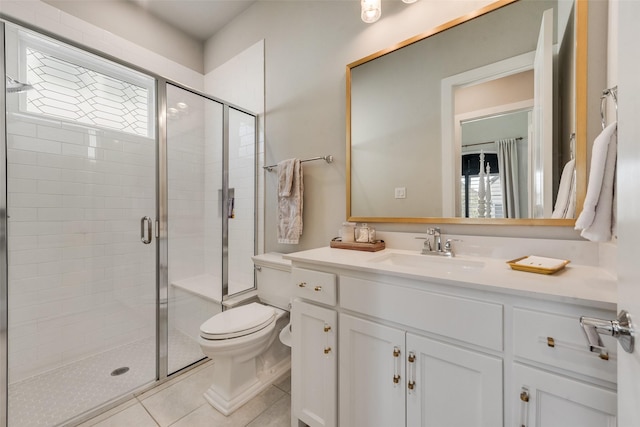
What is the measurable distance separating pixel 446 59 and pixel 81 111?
234 cm

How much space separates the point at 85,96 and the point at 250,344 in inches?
80.3

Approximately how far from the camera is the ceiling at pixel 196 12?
2268mm

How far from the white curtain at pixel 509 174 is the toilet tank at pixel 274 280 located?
49.2 inches

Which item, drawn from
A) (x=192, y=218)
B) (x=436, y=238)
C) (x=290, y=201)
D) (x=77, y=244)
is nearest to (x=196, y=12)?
(x=192, y=218)

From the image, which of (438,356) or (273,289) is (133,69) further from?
(438,356)

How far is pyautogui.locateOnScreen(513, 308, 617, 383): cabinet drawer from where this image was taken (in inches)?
25.3

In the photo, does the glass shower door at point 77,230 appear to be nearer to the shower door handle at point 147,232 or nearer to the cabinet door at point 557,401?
the shower door handle at point 147,232

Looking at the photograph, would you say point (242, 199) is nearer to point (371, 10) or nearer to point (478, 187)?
point (371, 10)

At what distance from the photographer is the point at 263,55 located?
2236 millimetres

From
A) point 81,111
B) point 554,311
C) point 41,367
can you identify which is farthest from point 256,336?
point 81,111

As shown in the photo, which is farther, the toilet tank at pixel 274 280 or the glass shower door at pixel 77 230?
the toilet tank at pixel 274 280

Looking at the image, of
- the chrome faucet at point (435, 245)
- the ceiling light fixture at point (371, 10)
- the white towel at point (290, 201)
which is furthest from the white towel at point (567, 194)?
the white towel at point (290, 201)

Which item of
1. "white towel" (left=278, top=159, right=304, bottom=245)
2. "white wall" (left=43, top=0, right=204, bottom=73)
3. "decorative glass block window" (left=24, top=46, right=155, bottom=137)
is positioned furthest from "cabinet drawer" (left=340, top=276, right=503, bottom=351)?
"white wall" (left=43, top=0, right=204, bottom=73)

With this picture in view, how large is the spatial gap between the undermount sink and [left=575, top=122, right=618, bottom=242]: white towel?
429 millimetres
